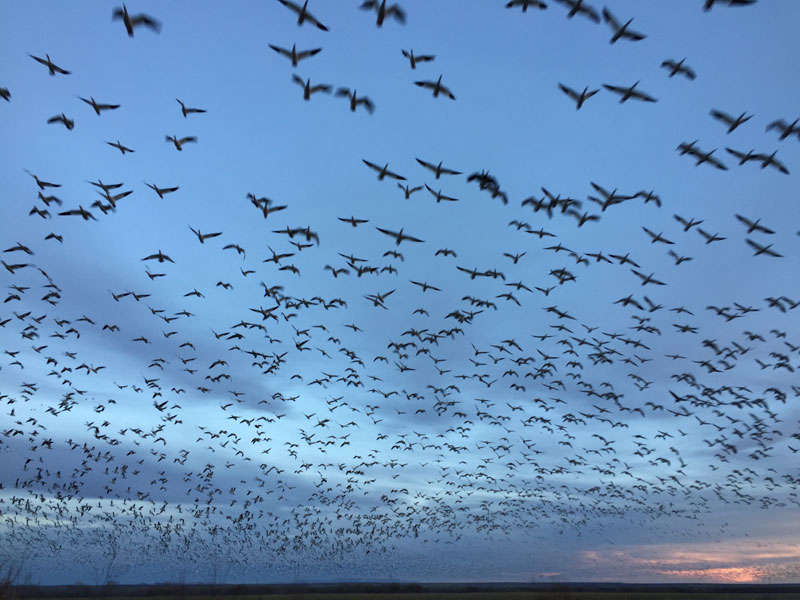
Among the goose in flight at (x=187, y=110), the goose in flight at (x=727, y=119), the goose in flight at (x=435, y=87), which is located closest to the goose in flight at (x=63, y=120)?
the goose in flight at (x=187, y=110)

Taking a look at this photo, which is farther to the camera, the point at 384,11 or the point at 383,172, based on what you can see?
the point at 383,172

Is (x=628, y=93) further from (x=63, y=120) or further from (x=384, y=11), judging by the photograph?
(x=63, y=120)

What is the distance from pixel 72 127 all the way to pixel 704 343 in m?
54.7

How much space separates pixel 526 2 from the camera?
17906mm

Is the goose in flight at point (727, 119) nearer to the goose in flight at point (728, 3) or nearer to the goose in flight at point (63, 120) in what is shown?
the goose in flight at point (728, 3)

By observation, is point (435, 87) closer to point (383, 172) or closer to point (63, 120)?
point (383, 172)

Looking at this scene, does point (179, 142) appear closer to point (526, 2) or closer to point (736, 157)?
point (526, 2)
